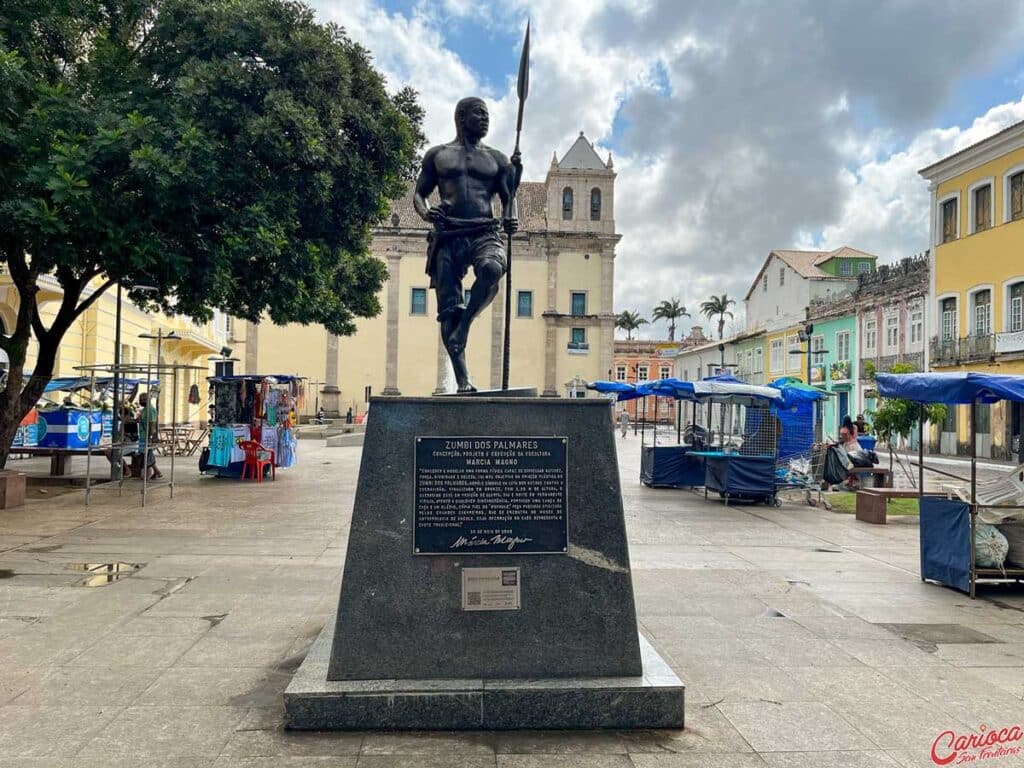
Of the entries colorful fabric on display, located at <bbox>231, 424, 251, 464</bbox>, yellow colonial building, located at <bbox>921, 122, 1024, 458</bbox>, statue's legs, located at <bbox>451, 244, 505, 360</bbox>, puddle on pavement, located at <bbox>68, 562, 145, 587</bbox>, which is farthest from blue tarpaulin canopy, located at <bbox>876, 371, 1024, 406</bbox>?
yellow colonial building, located at <bbox>921, 122, 1024, 458</bbox>

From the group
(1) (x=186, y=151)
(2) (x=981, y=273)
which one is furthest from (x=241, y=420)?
(2) (x=981, y=273)

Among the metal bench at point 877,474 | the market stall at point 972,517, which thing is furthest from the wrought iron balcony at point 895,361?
the market stall at point 972,517

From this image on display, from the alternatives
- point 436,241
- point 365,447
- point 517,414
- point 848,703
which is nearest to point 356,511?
point 365,447

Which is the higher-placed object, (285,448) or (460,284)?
(460,284)

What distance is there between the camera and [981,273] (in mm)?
29906

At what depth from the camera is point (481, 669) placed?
14.2ft

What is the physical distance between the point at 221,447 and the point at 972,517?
1468 cm

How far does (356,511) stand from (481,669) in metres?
1.12

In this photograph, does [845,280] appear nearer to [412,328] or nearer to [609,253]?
[609,253]

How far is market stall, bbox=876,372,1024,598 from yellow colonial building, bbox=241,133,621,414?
152 ft

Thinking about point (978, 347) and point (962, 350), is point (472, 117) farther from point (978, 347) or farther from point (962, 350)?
point (962, 350)

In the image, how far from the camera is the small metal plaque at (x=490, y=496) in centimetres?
446

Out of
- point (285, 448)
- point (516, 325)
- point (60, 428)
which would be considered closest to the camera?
point (60, 428)

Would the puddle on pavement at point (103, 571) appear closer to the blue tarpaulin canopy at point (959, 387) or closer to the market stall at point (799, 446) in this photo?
the blue tarpaulin canopy at point (959, 387)
